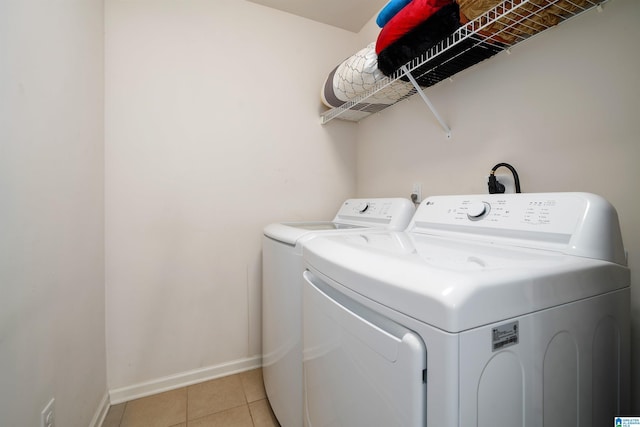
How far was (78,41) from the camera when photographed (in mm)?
1132

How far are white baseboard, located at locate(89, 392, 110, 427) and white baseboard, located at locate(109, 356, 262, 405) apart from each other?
37 millimetres

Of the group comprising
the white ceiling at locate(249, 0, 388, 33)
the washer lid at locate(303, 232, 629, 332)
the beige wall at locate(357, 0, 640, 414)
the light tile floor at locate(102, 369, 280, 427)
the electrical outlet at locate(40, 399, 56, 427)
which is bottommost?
the light tile floor at locate(102, 369, 280, 427)

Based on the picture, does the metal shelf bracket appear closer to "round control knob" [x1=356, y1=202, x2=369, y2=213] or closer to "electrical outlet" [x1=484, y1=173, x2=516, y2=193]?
"electrical outlet" [x1=484, y1=173, x2=516, y2=193]

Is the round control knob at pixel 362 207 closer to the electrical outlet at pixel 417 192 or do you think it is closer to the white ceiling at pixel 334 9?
the electrical outlet at pixel 417 192

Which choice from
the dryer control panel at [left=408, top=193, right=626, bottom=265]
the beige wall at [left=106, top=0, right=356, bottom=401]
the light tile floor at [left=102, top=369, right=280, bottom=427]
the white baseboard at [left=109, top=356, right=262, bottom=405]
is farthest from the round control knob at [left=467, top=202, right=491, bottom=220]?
the white baseboard at [left=109, top=356, right=262, bottom=405]

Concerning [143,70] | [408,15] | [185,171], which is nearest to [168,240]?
[185,171]

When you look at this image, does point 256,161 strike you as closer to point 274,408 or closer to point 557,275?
point 274,408

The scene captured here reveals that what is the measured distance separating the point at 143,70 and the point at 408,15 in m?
1.40

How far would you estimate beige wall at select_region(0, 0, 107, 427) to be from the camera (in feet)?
2.37

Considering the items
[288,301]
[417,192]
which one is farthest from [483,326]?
[417,192]

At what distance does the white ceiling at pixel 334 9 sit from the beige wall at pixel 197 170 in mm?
61

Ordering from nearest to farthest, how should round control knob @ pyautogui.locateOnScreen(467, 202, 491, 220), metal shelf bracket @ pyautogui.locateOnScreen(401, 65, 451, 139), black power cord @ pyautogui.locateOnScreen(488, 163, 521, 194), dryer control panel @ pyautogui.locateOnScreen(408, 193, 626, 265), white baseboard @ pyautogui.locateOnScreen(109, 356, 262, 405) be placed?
dryer control panel @ pyautogui.locateOnScreen(408, 193, 626, 265)
round control knob @ pyautogui.locateOnScreen(467, 202, 491, 220)
black power cord @ pyautogui.locateOnScreen(488, 163, 521, 194)
metal shelf bracket @ pyautogui.locateOnScreen(401, 65, 451, 139)
white baseboard @ pyautogui.locateOnScreen(109, 356, 262, 405)

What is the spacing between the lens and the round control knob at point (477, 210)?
96 cm

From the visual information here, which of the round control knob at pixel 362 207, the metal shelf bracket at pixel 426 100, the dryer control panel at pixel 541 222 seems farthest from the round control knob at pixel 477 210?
the round control knob at pixel 362 207
